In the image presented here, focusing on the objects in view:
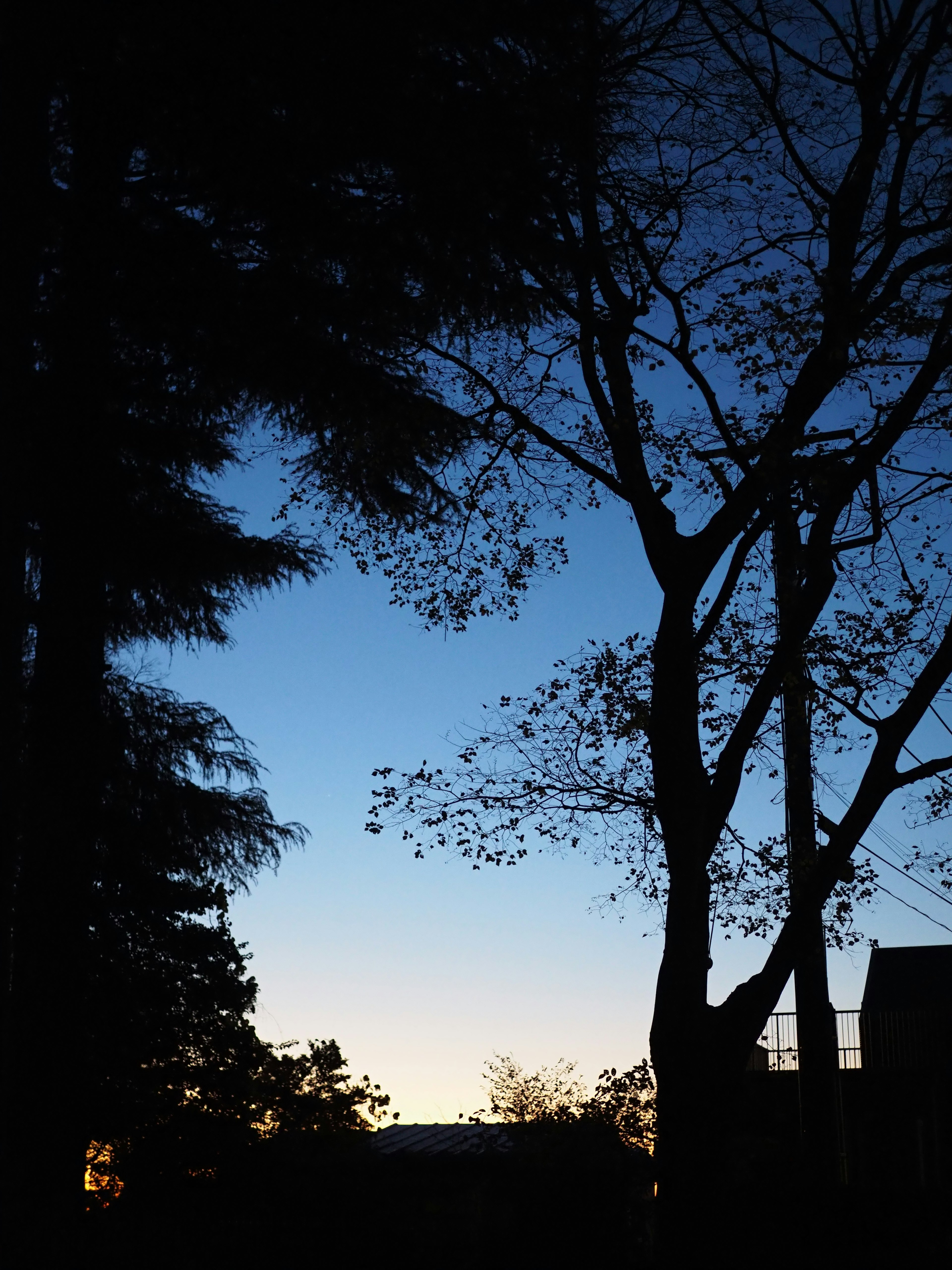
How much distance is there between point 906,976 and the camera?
41031 millimetres

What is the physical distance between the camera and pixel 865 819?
10.2m

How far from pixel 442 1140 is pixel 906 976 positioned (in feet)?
93.3

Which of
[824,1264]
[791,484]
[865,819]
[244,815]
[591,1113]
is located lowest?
[824,1264]

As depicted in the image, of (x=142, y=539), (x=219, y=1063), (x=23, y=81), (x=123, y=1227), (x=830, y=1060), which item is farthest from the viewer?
(x=219, y=1063)

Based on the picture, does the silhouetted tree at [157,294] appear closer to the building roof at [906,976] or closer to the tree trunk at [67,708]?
the tree trunk at [67,708]

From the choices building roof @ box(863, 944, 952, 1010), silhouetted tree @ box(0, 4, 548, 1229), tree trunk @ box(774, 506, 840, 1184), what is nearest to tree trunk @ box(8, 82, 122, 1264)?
silhouetted tree @ box(0, 4, 548, 1229)

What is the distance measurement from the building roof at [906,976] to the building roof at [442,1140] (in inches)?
885

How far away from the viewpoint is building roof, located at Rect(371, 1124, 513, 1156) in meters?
11.0

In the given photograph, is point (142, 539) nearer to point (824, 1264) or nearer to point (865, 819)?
point (865, 819)

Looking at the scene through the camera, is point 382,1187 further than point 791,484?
No

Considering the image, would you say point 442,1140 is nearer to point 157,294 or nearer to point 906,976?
point 157,294

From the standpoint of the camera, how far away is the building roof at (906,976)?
39.5m

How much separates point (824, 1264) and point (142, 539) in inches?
375

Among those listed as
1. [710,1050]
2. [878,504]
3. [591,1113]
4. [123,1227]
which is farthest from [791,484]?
[123,1227]
